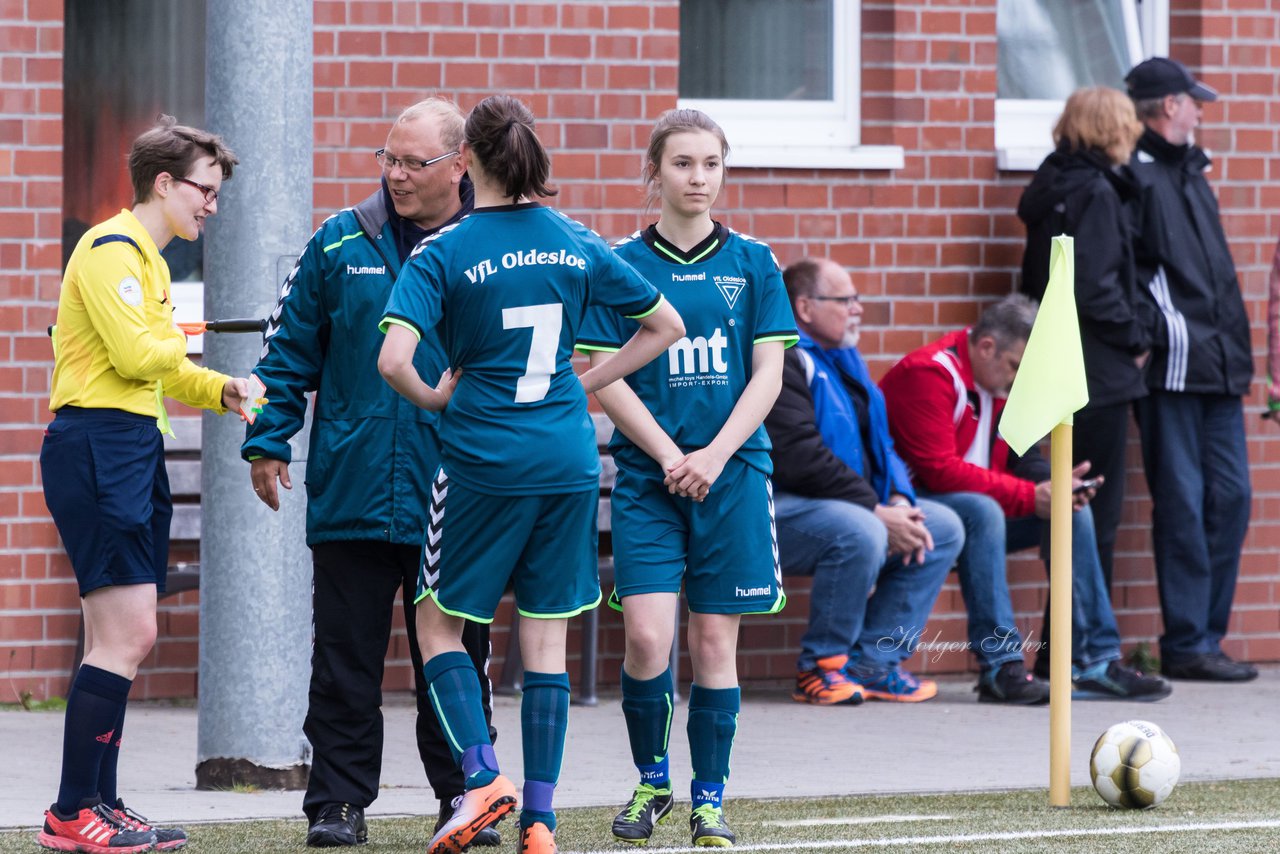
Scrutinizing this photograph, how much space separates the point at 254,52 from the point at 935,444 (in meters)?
3.49

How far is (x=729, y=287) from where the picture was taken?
213 inches

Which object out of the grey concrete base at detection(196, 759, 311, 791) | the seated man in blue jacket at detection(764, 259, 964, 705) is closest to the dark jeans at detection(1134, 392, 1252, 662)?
the seated man in blue jacket at detection(764, 259, 964, 705)

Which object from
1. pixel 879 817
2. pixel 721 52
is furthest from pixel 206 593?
pixel 721 52

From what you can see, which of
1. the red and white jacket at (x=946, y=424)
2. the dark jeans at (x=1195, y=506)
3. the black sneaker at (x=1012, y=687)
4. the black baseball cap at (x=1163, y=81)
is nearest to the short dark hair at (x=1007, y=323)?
the red and white jacket at (x=946, y=424)

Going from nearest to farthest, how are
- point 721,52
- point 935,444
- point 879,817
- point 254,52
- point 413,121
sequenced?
1. point 413,121
2. point 879,817
3. point 254,52
4. point 935,444
5. point 721,52

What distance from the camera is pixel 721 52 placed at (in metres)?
9.19

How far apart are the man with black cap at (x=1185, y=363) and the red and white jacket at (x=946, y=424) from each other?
0.77 meters

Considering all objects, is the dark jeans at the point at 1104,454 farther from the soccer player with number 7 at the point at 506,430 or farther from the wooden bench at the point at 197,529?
the soccer player with number 7 at the point at 506,430

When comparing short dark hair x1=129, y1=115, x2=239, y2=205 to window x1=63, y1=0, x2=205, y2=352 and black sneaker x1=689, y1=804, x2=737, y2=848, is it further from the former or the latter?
window x1=63, y1=0, x2=205, y2=352

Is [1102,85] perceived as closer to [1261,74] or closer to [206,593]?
[1261,74]

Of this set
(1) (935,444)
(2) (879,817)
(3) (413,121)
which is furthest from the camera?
(1) (935,444)

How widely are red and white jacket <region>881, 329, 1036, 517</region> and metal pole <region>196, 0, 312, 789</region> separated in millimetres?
3071

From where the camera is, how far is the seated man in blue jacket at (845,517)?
8.15 meters

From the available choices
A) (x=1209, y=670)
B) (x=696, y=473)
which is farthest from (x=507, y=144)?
(x=1209, y=670)
